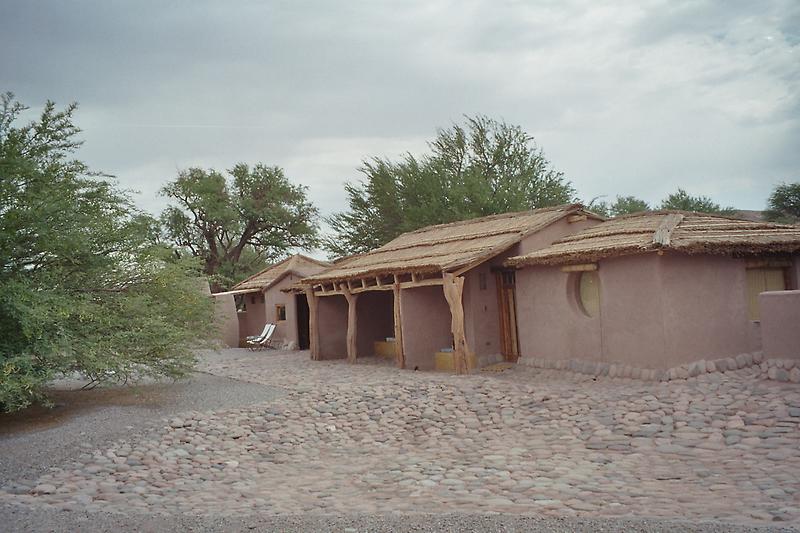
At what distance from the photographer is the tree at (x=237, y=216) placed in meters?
37.1

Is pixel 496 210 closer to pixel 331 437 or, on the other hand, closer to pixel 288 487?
pixel 331 437

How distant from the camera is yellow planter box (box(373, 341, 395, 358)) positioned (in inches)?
733

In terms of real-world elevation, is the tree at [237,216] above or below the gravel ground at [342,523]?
above

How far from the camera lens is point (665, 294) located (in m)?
11.5

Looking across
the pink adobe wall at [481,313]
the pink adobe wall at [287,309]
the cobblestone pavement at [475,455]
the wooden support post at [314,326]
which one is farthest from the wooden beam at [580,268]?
the pink adobe wall at [287,309]

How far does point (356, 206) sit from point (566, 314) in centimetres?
2074

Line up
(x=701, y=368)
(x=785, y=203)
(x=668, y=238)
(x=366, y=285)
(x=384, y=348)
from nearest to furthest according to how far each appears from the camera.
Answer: (x=668, y=238), (x=701, y=368), (x=366, y=285), (x=384, y=348), (x=785, y=203)

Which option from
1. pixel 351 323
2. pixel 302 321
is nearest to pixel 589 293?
pixel 351 323

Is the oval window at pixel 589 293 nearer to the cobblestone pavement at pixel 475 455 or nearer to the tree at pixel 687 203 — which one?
the cobblestone pavement at pixel 475 455

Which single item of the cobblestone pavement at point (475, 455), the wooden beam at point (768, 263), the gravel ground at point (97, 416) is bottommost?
the cobblestone pavement at point (475, 455)

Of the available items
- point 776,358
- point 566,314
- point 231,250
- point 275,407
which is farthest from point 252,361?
point 231,250

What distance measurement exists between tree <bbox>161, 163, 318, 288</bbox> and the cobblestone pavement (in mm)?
25444

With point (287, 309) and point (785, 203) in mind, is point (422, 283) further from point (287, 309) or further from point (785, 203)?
point (785, 203)

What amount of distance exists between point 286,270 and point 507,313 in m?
10.8
